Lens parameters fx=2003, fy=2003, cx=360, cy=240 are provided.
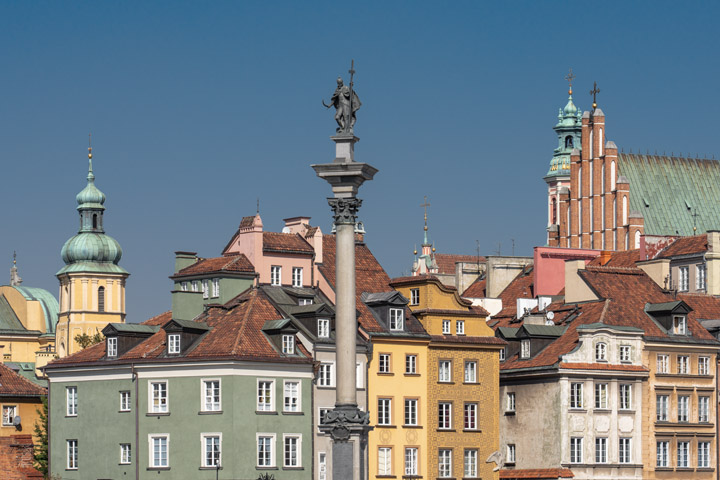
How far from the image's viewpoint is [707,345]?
4038 inches

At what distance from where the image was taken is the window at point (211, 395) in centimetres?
9044

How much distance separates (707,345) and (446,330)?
45.9 ft

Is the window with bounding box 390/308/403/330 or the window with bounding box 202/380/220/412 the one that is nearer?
the window with bounding box 202/380/220/412

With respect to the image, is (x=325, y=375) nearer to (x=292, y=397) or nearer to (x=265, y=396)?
(x=292, y=397)

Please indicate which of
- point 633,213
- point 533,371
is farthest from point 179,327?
point 633,213

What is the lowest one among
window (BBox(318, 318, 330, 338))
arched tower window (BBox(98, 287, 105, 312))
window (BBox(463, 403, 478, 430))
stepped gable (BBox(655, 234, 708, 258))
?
window (BBox(463, 403, 478, 430))

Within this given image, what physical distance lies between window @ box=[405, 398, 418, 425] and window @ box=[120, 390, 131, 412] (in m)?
13.3

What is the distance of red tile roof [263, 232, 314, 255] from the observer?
100875 mm

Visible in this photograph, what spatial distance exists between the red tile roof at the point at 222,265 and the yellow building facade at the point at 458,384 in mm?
8614

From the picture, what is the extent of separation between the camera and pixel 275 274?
100875mm

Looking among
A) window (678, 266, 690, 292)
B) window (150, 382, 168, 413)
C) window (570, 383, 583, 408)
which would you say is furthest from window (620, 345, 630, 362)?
window (150, 382, 168, 413)

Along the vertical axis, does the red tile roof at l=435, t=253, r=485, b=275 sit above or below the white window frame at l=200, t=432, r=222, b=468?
above

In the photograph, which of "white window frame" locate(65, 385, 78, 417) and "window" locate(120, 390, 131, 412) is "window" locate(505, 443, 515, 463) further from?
"white window frame" locate(65, 385, 78, 417)

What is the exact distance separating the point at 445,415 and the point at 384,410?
137 inches
